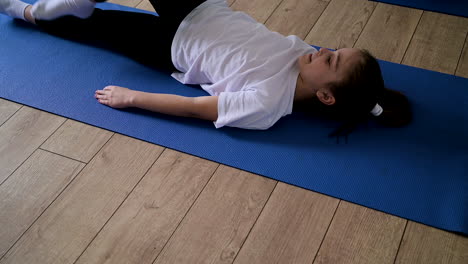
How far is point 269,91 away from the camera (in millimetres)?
1610

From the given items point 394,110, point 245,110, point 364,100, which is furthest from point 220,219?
point 394,110

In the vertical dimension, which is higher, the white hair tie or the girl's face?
the girl's face

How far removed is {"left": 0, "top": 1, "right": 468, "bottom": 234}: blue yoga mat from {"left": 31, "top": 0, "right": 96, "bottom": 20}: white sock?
154mm

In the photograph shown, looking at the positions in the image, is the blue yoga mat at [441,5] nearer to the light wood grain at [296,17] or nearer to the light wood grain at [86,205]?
the light wood grain at [296,17]

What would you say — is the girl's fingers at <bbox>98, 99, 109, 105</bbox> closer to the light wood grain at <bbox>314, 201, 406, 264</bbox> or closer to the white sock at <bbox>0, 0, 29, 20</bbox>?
the white sock at <bbox>0, 0, 29, 20</bbox>

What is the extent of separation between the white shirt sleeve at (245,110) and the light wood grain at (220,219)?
0.57 ft

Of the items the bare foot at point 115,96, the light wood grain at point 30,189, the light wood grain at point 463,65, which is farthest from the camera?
the light wood grain at point 463,65

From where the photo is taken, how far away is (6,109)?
6.03 feet

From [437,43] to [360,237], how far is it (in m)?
1.08

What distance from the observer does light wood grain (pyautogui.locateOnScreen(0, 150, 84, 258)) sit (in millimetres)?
1475

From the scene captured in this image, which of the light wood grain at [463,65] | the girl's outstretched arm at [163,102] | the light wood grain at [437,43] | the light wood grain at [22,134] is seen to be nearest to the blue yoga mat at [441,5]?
the light wood grain at [437,43]

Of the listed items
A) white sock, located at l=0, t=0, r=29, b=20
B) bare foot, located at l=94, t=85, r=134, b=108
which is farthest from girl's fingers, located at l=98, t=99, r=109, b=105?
white sock, located at l=0, t=0, r=29, b=20

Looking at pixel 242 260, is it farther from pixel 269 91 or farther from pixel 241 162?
pixel 269 91

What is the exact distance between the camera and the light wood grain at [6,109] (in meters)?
1.81
